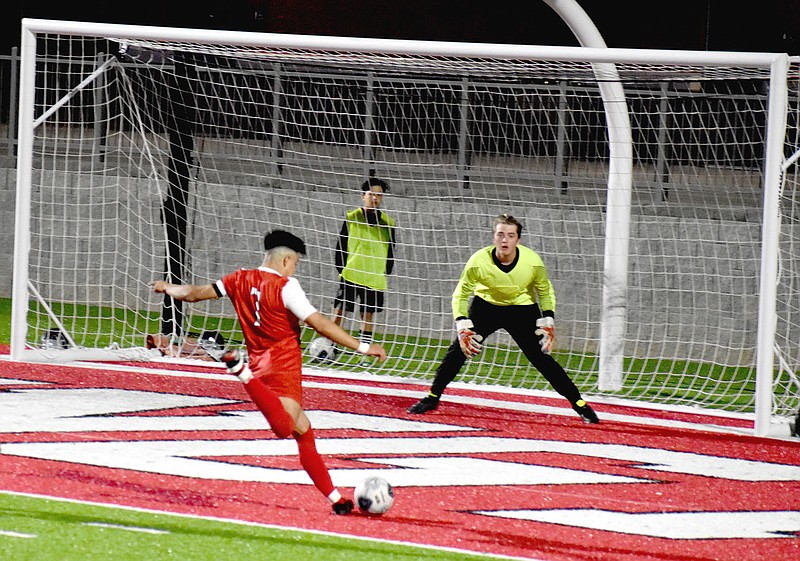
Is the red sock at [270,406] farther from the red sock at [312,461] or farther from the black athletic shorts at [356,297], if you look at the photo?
the black athletic shorts at [356,297]

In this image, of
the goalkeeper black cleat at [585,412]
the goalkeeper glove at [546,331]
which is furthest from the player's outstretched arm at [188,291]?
the goalkeeper black cleat at [585,412]

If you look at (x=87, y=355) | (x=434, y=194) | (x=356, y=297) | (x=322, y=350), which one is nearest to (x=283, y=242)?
(x=87, y=355)

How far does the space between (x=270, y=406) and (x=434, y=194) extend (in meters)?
9.80

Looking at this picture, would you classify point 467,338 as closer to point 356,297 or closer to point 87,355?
point 356,297

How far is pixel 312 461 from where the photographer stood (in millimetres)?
7148

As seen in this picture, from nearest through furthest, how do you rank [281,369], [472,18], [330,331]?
[330,331] < [281,369] < [472,18]

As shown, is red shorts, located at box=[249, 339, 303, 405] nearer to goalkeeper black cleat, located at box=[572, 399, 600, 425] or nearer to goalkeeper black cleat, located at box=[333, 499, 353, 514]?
goalkeeper black cleat, located at box=[333, 499, 353, 514]

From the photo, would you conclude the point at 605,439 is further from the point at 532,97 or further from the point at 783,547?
the point at 532,97

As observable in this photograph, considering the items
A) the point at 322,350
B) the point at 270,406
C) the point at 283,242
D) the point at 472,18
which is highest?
the point at 472,18

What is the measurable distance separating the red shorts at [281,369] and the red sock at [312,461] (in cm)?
20

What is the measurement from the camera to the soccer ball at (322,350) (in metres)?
14.1

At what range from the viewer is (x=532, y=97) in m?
16.3

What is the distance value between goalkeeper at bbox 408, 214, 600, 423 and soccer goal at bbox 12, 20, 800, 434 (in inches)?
66.6

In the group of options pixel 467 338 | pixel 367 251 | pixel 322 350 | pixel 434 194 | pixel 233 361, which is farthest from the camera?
pixel 434 194
